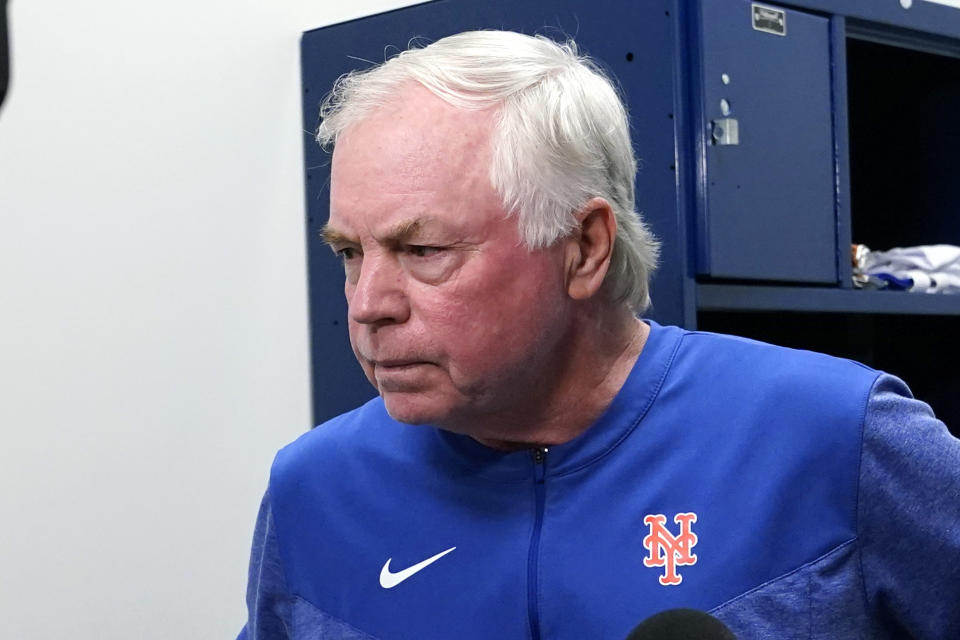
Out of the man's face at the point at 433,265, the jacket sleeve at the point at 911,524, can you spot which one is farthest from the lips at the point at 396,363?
the jacket sleeve at the point at 911,524

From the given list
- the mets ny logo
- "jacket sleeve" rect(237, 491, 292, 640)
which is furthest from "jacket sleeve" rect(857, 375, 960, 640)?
"jacket sleeve" rect(237, 491, 292, 640)

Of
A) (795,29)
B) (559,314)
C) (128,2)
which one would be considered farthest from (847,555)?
(128,2)

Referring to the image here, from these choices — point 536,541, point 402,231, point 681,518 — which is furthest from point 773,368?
point 402,231

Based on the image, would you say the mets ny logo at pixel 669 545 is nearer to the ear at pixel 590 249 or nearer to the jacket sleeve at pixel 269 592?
the ear at pixel 590 249

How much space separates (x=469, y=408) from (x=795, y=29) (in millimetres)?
1004

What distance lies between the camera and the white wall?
67.4 inches

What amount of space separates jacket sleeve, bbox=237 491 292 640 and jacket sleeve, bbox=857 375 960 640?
1.85ft

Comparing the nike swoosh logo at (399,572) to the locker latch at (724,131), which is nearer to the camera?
the nike swoosh logo at (399,572)

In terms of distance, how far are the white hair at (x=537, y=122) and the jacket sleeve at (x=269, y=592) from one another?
411 millimetres

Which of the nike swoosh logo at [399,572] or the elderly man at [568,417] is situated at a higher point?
the elderly man at [568,417]

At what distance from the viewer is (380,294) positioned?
111 centimetres

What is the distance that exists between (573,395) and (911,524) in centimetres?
31

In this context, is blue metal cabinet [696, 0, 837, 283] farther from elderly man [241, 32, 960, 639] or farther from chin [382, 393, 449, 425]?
chin [382, 393, 449, 425]

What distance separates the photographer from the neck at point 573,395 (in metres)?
1.21
